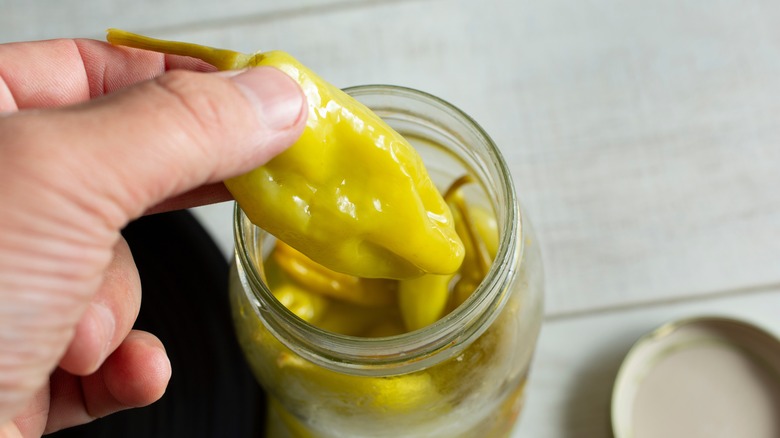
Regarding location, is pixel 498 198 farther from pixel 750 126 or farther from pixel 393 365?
pixel 750 126

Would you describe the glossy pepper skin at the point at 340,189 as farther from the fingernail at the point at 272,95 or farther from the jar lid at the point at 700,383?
the jar lid at the point at 700,383

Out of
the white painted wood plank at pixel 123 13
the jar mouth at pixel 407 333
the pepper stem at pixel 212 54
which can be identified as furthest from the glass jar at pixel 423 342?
the white painted wood plank at pixel 123 13

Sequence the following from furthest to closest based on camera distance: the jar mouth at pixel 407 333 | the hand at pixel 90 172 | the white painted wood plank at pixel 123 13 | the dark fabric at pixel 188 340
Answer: the white painted wood plank at pixel 123 13 < the dark fabric at pixel 188 340 < the jar mouth at pixel 407 333 < the hand at pixel 90 172

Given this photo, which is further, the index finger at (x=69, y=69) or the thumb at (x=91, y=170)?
the index finger at (x=69, y=69)

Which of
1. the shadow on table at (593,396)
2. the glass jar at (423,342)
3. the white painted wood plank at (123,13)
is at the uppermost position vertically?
the white painted wood plank at (123,13)

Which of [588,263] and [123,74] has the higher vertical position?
[123,74]

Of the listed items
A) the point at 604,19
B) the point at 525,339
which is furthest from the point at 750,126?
the point at 525,339

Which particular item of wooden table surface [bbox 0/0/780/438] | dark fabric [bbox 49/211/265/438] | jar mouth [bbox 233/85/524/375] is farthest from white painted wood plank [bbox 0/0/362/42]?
jar mouth [bbox 233/85/524/375]
